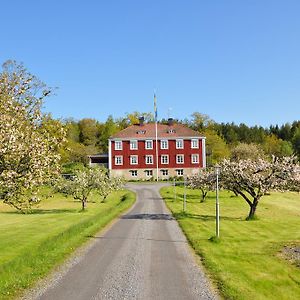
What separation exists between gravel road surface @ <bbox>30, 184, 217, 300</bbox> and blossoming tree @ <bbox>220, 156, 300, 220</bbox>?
12.1m

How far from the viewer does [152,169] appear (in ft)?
314

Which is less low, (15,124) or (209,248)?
(15,124)

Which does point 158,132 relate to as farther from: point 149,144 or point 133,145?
point 133,145

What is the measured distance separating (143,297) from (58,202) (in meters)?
53.2

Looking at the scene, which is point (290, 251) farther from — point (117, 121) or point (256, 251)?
point (117, 121)

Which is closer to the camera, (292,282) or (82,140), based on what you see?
(292,282)

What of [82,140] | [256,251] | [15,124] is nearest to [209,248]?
[256,251]

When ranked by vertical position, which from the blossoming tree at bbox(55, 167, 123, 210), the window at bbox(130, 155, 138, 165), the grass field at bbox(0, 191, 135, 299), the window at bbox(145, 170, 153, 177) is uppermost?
the window at bbox(130, 155, 138, 165)

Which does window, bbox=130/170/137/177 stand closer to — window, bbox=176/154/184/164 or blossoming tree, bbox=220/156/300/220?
window, bbox=176/154/184/164

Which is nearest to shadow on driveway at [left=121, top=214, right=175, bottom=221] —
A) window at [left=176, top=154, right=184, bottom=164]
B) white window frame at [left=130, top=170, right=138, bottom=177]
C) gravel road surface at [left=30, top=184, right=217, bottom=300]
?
gravel road surface at [left=30, top=184, right=217, bottom=300]

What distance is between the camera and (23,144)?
20219 mm

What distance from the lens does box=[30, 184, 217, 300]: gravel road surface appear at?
41.4ft

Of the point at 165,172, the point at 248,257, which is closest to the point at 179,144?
the point at 165,172

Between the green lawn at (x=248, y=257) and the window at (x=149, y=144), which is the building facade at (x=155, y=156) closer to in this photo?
the window at (x=149, y=144)
